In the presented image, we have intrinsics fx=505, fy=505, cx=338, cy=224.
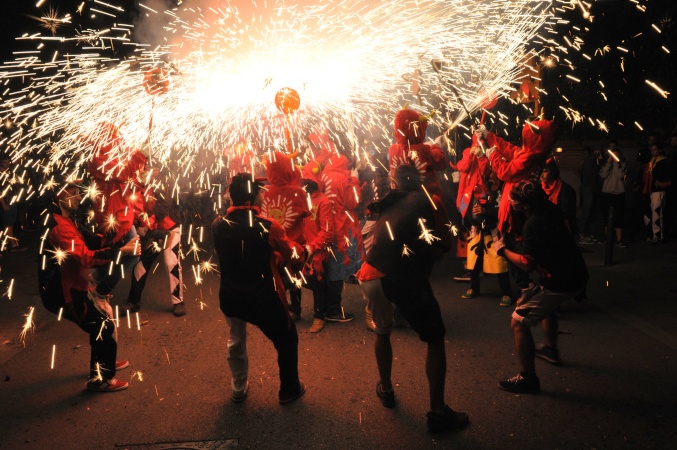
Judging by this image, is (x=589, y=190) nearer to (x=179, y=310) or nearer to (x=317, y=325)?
(x=317, y=325)

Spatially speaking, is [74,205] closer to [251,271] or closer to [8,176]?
[251,271]

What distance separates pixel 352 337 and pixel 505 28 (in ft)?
14.7

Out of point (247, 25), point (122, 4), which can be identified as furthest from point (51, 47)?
point (247, 25)

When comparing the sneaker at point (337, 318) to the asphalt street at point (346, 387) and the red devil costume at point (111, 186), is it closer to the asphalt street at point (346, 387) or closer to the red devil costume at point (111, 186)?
the asphalt street at point (346, 387)

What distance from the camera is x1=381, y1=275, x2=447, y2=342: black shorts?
362 centimetres

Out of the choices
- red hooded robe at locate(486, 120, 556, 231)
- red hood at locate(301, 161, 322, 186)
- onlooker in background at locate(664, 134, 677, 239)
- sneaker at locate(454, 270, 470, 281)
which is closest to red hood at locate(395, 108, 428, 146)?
red hooded robe at locate(486, 120, 556, 231)

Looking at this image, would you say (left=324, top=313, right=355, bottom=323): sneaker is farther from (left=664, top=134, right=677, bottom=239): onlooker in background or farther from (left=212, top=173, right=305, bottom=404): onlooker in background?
(left=664, top=134, right=677, bottom=239): onlooker in background

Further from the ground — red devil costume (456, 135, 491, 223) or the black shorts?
red devil costume (456, 135, 491, 223)

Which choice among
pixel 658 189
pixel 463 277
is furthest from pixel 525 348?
pixel 658 189

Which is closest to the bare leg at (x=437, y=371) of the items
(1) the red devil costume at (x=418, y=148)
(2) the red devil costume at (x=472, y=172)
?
(1) the red devil costume at (x=418, y=148)

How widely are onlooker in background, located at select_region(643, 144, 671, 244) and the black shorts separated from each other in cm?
852

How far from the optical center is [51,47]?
14.5 meters

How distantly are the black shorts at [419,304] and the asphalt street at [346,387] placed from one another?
2.43ft

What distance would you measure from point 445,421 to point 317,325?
2.51 m
